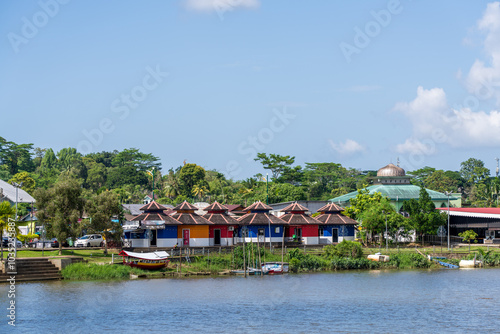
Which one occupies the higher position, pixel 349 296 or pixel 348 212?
pixel 348 212

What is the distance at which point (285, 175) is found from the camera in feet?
391

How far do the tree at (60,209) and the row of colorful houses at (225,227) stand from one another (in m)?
8.02

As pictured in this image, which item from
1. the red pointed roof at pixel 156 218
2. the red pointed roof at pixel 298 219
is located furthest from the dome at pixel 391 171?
the red pointed roof at pixel 156 218

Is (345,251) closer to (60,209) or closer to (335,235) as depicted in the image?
(335,235)

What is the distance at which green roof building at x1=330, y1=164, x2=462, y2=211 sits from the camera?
280 feet

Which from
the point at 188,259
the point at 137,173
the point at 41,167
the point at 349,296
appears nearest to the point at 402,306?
the point at 349,296

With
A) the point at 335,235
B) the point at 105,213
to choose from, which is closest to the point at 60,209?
the point at 105,213

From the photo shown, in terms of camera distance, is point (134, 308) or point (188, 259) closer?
point (134, 308)

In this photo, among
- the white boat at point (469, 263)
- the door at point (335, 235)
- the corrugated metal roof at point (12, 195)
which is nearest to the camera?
the white boat at point (469, 263)

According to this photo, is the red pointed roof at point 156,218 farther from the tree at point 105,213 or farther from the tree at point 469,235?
the tree at point 469,235

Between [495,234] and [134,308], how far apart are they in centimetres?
5068

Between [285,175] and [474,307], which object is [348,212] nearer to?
[474,307]

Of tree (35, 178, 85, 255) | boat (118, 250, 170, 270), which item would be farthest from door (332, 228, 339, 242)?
tree (35, 178, 85, 255)

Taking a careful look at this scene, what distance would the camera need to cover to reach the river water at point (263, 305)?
3500 cm
